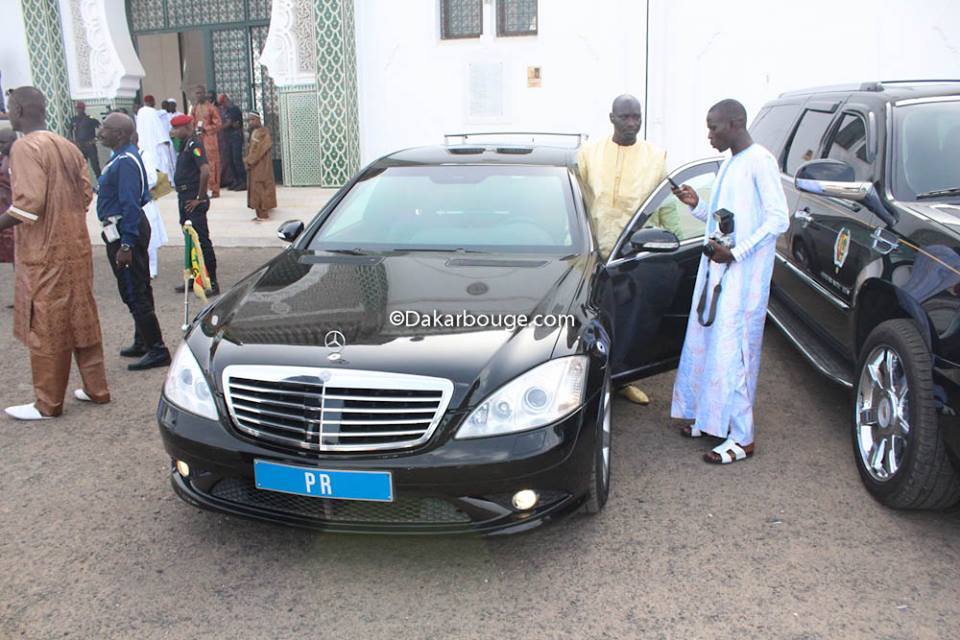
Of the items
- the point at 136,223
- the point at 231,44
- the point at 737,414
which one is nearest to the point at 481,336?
the point at 737,414

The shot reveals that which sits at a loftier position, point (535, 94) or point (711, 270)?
point (535, 94)

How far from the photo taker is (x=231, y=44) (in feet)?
51.8

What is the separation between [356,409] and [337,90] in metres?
11.3

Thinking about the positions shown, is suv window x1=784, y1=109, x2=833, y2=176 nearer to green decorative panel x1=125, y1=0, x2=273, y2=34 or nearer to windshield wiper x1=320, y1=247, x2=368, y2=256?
windshield wiper x1=320, y1=247, x2=368, y2=256

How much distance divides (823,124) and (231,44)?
43.0 ft

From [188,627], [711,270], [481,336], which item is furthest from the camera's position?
[711,270]

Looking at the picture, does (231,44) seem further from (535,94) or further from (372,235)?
(372,235)

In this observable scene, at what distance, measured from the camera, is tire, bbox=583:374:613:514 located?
3272 mm

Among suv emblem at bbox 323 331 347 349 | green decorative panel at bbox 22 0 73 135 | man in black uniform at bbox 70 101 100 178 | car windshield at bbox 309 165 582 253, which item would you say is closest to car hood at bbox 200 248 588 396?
suv emblem at bbox 323 331 347 349

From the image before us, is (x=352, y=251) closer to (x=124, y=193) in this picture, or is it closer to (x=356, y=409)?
(x=356, y=409)

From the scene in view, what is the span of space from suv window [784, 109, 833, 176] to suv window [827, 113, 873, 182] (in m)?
0.25

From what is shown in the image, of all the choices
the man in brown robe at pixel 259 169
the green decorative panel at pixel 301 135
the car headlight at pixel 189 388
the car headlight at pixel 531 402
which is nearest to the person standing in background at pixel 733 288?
the car headlight at pixel 531 402

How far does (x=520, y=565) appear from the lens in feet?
10.5

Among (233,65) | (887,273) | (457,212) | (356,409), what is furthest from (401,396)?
(233,65)
